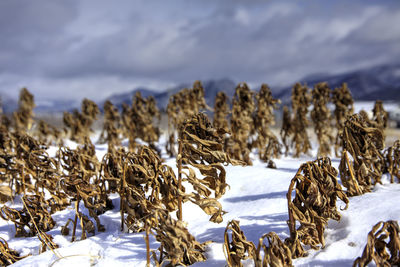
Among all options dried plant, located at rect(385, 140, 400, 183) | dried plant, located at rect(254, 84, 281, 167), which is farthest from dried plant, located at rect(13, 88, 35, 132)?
dried plant, located at rect(385, 140, 400, 183)

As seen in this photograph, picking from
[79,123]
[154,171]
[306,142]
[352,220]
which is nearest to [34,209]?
[154,171]

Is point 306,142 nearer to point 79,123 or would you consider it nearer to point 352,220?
point 352,220

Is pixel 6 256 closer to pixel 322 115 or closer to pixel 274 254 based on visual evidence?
pixel 274 254

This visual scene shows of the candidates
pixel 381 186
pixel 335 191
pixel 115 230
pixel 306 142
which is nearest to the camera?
pixel 335 191

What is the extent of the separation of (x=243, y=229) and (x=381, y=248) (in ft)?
3.68

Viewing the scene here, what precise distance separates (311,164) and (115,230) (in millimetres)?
2178

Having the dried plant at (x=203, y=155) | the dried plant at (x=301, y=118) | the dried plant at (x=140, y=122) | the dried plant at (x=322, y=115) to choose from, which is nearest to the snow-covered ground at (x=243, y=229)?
the dried plant at (x=203, y=155)

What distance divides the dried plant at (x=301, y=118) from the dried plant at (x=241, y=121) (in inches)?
80.0

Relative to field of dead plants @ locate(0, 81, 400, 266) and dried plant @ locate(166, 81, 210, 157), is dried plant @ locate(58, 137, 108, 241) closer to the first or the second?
field of dead plants @ locate(0, 81, 400, 266)

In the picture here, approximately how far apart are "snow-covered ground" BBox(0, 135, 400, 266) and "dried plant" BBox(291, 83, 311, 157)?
4686mm

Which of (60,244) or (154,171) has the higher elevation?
(154,171)

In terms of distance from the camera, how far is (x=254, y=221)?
8.52ft

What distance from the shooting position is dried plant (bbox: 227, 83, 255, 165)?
6579 millimetres

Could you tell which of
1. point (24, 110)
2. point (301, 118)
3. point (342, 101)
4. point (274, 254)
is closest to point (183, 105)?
point (301, 118)
